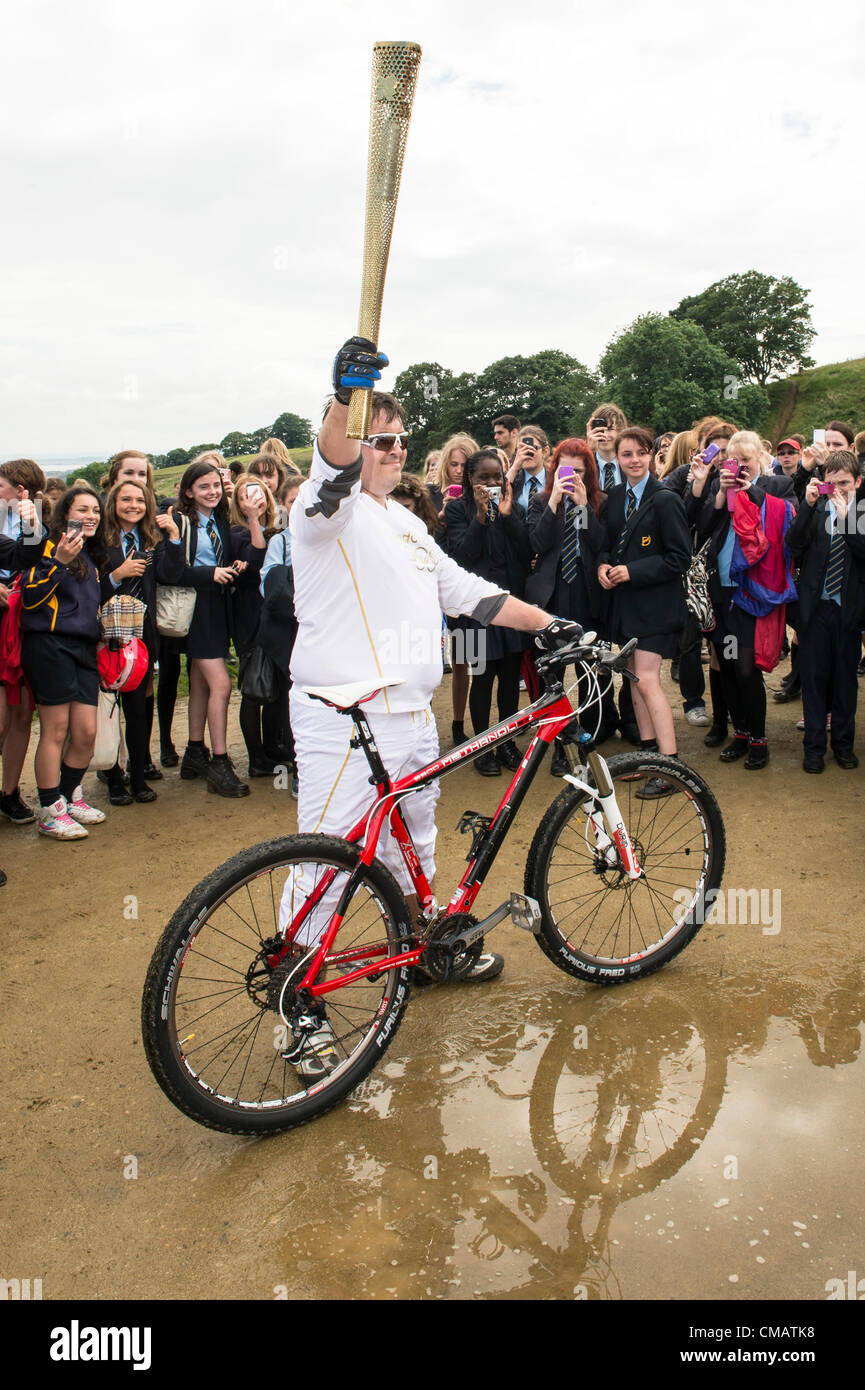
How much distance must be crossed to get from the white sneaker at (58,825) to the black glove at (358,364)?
4.04 meters

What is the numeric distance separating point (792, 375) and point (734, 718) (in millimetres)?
62274

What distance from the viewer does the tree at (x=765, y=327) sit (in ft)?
208

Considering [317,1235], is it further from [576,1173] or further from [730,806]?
[730,806]

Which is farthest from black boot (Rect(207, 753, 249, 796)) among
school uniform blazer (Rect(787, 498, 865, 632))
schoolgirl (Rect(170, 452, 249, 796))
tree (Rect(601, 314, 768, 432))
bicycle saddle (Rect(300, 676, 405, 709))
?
tree (Rect(601, 314, 768, 432))

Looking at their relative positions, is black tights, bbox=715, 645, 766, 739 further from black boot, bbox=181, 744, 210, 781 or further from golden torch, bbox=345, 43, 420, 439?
golden torch, bbox=345, 43, 420, 439

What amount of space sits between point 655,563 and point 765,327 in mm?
64165

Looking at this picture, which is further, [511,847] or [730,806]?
[730,806]

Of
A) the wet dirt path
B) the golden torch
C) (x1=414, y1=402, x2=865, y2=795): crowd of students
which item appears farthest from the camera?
(x1=414, y1=402, x2=865, y2=795): crowd of students

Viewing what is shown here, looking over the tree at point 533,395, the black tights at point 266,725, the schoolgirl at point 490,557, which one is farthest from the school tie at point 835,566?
the tree at point 533,395

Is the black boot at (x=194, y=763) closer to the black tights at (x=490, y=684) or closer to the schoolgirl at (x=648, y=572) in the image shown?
the black tights at (x=490, y=684)

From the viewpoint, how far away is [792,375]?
206 ft

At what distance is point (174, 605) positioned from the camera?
6945mm

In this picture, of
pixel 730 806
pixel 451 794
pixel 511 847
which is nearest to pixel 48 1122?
pixel 511 847

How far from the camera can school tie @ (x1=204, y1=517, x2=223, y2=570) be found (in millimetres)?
7070
